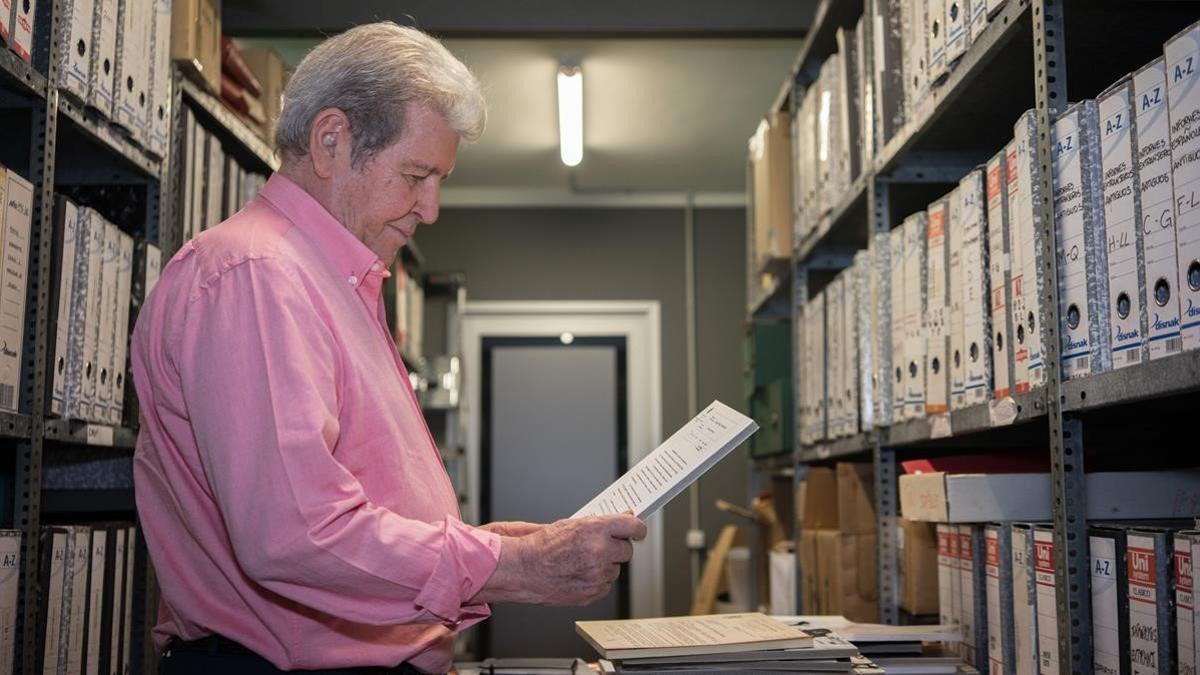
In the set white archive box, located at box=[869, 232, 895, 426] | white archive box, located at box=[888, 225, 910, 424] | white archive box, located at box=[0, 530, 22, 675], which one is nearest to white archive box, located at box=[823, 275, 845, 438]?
white archive box, located at box=[869, 232, 895, 426]

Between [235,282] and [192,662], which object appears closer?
[235,282]

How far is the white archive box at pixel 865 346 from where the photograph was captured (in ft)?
8.19

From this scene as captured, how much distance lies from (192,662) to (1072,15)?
4.31 feet

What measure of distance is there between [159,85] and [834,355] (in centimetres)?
159

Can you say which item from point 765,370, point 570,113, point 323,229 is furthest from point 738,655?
point 570,113

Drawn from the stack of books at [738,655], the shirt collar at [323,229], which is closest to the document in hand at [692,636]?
the stack of books at [738,655]

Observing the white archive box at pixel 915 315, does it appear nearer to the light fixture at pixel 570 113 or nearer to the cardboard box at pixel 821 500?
the cardboard box at pixel 821 500

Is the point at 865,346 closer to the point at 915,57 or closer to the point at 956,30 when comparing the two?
the point at 915,57

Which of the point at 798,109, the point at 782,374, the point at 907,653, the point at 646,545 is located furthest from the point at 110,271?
the point at 646,545

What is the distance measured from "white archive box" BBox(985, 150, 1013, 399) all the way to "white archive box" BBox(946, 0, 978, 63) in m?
0.20

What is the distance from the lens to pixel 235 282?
1298mm

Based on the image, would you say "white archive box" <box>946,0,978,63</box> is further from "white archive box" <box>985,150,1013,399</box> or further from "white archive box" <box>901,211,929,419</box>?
"white archive box" <box>901,211,929,419</box>

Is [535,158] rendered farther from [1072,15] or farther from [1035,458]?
[1072,15]

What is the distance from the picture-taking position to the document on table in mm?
1450
